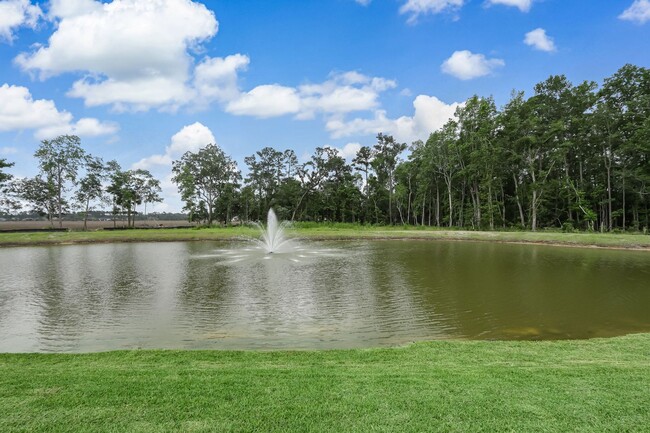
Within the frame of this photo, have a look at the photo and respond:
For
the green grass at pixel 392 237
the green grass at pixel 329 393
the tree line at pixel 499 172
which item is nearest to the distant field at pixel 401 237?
the green grass at pixel 392 237

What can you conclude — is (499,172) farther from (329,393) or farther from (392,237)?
(329,393)

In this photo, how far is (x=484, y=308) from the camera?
10508 millimetres

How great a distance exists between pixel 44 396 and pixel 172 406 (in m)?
1.63

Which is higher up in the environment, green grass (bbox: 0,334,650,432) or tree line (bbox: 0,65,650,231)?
tree line (bbox: 0,65,650,231)

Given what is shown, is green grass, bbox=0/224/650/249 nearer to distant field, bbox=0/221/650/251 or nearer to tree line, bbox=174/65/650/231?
distant field, bbox=0/221/650/251

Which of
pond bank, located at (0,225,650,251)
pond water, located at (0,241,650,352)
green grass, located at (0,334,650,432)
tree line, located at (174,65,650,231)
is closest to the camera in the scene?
green grass, located at (0,334,650,432)

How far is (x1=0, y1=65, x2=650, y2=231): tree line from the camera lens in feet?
131

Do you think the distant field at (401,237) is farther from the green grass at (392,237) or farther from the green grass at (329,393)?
the green grass at (329,393)

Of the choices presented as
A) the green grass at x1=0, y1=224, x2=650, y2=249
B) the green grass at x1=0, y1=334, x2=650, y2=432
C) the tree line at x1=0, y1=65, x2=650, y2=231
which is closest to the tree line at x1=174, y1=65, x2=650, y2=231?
the tree line at x1=0, y1=65, x2=650, y2=231

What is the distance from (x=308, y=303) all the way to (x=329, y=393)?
23.4 feet

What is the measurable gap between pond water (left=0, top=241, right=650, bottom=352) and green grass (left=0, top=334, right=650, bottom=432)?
233 centimetres

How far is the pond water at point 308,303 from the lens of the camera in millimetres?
8258

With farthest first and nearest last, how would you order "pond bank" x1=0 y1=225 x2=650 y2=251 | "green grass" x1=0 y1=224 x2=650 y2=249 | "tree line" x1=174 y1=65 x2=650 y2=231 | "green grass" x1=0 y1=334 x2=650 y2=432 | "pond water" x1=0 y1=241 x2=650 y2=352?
"tree line" x1=174 y1=65 x2=650 y2=231
"green grass" x1=0 y1=224 x2=650 y2=249
"pond bank" x1=0 y1=225 x2=650 y2=251
"pond water" x1=0 y1=241 x2=650 y2=352
"green grass" x1=0 y1=334 x2=650 y2=432

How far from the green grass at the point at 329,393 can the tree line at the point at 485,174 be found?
42.3 m
